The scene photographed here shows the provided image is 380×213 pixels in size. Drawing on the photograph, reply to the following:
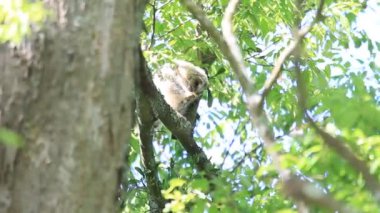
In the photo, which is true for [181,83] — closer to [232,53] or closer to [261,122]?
[232,53]

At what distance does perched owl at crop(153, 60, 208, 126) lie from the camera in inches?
237

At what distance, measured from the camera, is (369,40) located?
23.3 feet

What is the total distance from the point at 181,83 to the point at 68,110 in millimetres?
4298

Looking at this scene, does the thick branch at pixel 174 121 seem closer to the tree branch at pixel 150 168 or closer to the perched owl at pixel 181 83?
the tree branch at pixel 150 168

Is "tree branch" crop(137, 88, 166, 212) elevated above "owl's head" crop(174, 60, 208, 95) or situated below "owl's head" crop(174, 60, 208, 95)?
below

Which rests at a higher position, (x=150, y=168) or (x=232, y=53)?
(x=150, y=168)

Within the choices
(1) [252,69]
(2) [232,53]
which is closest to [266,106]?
(1) [252,69]

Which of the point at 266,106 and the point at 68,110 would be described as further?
the point at 266,106

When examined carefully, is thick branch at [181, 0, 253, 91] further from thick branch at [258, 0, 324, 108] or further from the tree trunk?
the tree trunk

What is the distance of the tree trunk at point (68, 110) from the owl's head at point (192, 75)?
4.07m

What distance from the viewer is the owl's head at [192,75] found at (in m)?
6.04

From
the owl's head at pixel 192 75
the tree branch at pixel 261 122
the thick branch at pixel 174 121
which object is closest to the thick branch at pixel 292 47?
the tree branch at pixel 261 122

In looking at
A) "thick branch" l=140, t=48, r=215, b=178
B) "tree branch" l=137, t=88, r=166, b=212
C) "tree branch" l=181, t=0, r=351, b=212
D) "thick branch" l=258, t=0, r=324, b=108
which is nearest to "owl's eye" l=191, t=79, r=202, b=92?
"thick branch" l=140, t=48, r=215, b=178

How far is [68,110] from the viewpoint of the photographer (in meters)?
1.81
